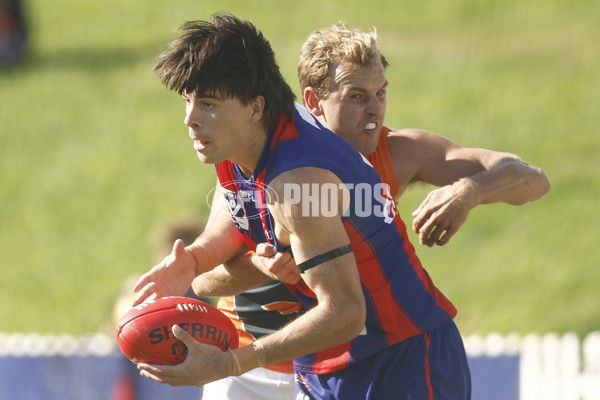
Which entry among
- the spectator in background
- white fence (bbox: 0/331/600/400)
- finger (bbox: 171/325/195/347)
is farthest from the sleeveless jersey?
white fence (bbox: 0/331/600/400)

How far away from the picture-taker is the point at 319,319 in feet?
10.7

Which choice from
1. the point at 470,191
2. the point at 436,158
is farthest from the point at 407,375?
the point at 436,158

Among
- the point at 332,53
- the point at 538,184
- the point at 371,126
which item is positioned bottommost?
the point at 538,184

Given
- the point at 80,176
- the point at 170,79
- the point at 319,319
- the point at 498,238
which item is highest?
the point at 80,176

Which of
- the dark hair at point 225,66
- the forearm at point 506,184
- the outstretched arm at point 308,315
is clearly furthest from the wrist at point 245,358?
the forearm at point 506,184

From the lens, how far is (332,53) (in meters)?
4.22

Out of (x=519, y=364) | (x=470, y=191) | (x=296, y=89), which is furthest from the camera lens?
(x=296, y=89)

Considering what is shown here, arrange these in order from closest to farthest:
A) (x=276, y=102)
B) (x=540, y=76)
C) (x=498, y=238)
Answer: (x=276, y=102) → (x=498, y=238) → (x=540, y=76)

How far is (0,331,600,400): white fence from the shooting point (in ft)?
26.2

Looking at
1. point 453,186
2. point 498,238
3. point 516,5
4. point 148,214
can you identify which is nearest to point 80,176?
point 148,214

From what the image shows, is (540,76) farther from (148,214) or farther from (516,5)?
(148,214)

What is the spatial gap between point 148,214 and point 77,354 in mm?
5953

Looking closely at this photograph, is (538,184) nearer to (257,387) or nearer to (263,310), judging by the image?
(263,310)

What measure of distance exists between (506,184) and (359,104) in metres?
0.77
